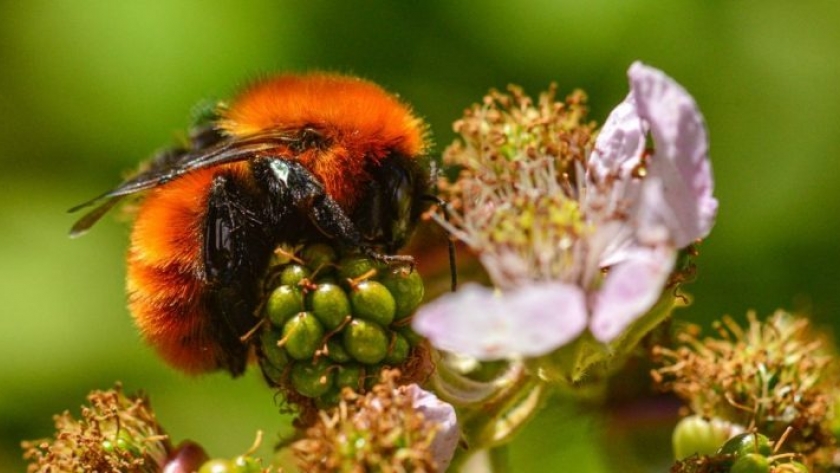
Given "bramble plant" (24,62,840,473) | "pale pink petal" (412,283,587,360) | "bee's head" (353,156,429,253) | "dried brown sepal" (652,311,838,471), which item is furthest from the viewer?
"dried brown sepal" (652,311,838,471)

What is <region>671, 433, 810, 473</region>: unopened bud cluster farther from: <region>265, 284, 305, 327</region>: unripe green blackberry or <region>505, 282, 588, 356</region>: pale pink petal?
<region>265, 284, 305, 327</region>: unripe green blackberry

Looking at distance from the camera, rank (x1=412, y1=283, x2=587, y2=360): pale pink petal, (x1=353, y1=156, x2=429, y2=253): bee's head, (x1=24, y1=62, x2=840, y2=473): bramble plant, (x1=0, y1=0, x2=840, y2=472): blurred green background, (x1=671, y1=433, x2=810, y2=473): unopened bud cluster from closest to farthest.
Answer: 1. (x1=412, y1=283, x2=587, y2=360): pale pink petal
2. (x1=24, y1=62, x2=840, y2=473): bramble plant
3. (x1=671, y1=433, x2=810, y2=473): unopened bud cluster
4. (x1=353, y1=156, x2=429, y2=253): bee's head
5. (x1=0, y1=0, x2=840, y2=472): blurred green background

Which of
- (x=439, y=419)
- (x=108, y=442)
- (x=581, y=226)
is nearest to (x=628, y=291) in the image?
(x=581, y=226)

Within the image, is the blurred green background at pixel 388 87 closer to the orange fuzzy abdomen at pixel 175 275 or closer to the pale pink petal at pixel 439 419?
the orange fuzzy abdomen at pixel 175 275

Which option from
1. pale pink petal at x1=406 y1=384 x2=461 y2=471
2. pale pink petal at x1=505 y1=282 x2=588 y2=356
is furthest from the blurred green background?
pale pink petal at x1=505 y1=282 x2=588 y2=356

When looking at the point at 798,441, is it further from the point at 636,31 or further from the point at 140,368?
the point at 140,368

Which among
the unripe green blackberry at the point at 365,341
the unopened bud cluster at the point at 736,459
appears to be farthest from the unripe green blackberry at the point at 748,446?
the unripe green blackberry at the point at 365,341

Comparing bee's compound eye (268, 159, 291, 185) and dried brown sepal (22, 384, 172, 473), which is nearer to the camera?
bee's compound eye (268, 159, 291, 185)

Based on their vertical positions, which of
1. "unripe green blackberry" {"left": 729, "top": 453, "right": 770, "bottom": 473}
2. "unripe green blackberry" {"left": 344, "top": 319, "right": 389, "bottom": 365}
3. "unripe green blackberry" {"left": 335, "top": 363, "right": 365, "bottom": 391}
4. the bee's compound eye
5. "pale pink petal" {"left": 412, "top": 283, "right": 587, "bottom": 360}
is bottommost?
"unripe green blackberry" {"left": 729, "top": 453, "right": 770, "bottom": 473}

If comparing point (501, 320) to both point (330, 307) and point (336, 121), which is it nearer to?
point (330, 307)
